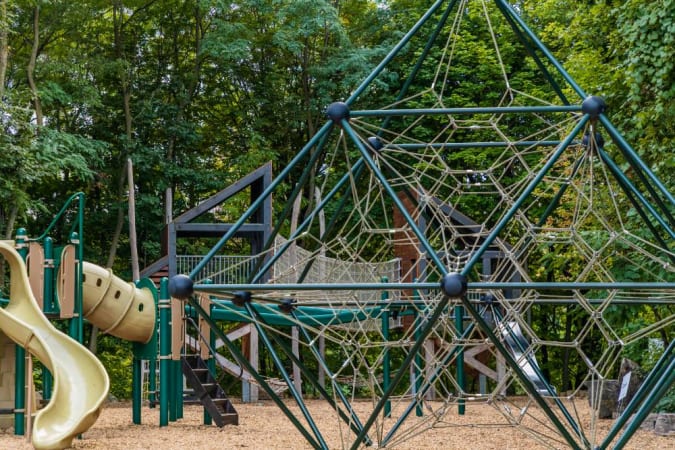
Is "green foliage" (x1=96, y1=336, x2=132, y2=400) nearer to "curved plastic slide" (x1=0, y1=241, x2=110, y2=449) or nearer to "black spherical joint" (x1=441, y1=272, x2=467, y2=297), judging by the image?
"curved plastic slide" (x1=0, y1=241, x2=110, y2=449)

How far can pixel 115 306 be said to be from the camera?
457 inches

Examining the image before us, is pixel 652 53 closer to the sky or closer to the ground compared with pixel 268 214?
closer to the sky

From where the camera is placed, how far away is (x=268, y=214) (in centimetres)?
1756

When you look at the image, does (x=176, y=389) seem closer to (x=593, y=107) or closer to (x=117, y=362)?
(x=593, y=107)

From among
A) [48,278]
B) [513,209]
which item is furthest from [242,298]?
[48,278]

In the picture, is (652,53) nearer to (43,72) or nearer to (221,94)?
(43,72)

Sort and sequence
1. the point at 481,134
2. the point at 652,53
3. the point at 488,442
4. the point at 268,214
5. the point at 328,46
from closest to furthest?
the point at 488,442, the point at 652,53, the point at 268,214, the point at 481,134, the point at 328,46

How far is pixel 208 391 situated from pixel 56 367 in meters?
2.39

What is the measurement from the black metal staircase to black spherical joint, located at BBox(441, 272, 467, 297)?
720cm

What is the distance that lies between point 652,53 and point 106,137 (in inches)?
582

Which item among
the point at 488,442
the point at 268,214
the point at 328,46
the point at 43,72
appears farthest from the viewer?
Answer: the point at 328,46

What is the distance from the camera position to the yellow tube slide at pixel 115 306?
11422 mm

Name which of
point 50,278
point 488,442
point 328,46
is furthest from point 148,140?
point 488,442

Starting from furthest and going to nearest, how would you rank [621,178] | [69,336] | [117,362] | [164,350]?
1. [117,362]
2. [164,350]
3. [69,336]
4. [621,178]
